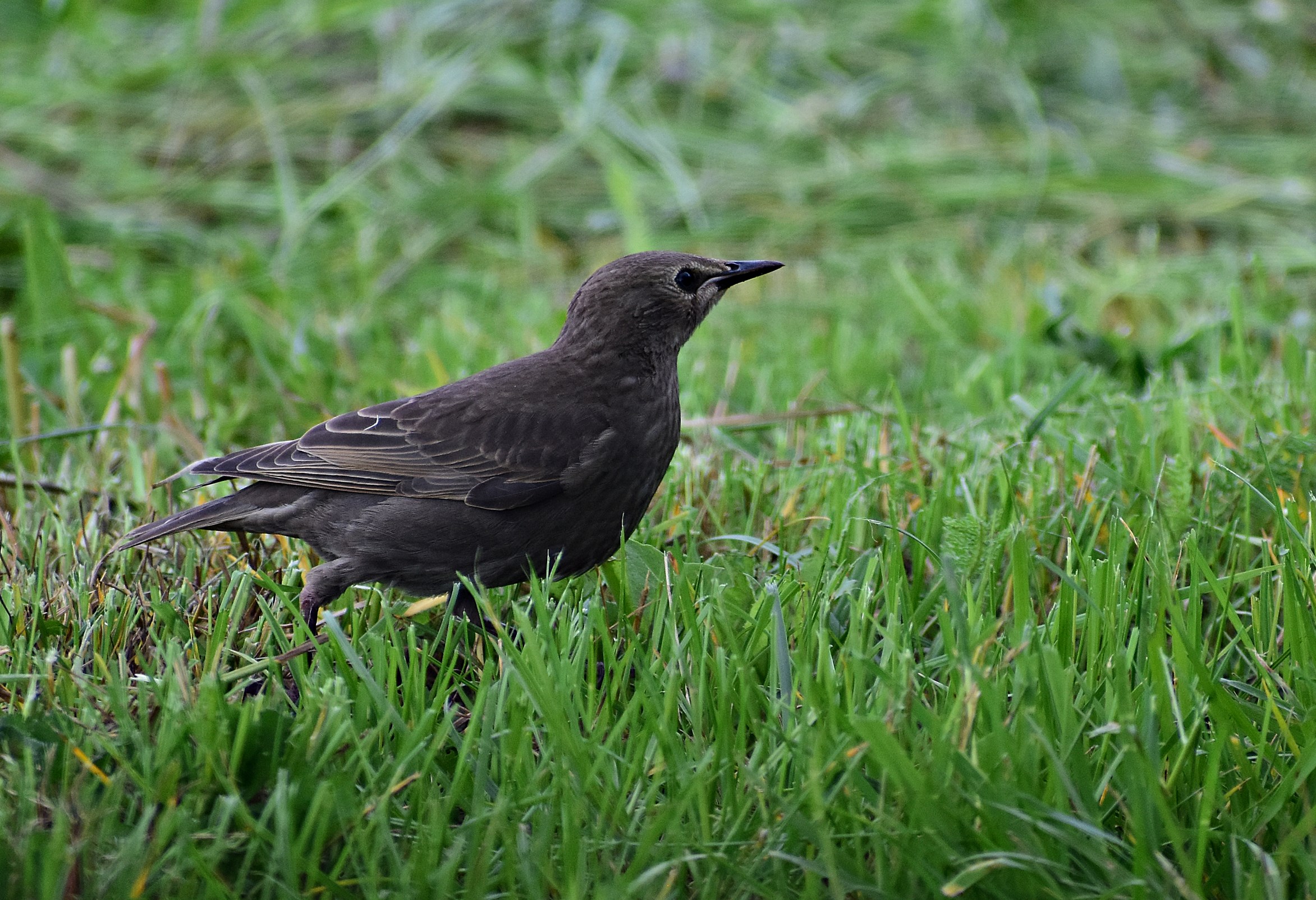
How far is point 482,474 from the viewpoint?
10.6ft

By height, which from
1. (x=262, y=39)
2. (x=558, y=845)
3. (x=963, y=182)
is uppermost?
(x=262, y=39)

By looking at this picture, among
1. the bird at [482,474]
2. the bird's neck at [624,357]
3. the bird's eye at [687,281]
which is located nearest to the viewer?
the bird at [482,474]

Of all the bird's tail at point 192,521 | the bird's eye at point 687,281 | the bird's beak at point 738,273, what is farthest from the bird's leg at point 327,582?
the bird's beak at point 738,273

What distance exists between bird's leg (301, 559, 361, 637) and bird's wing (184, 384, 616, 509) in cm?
27

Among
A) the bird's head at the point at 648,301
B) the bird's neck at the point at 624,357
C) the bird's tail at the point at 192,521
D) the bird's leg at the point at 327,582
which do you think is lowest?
the bird's leg at the point at 327,582

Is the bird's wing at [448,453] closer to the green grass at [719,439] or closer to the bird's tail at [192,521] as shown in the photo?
the bird's tail at [192,521]

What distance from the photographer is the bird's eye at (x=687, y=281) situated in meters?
3.59

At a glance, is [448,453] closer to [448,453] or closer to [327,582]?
[448,453]

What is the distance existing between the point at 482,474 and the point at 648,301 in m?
0.68

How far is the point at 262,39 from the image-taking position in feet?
26.5

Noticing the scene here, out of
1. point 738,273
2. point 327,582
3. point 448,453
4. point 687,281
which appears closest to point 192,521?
point 327,582

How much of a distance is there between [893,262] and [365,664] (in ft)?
12.5

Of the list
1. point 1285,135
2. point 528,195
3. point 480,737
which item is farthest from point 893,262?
point 480,737

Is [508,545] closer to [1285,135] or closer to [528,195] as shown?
[528,195]
